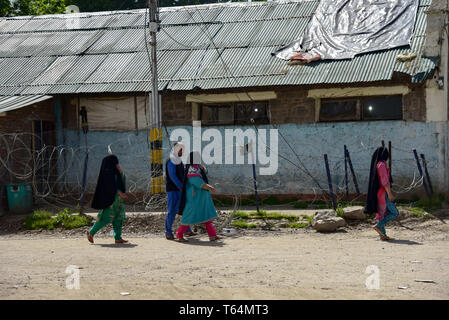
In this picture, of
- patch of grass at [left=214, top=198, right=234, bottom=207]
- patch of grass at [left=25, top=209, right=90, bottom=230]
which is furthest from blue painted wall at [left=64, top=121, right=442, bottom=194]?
patch of grass at [left=25, top=209, right=90, bottom=230]

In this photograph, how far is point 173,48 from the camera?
653 inches

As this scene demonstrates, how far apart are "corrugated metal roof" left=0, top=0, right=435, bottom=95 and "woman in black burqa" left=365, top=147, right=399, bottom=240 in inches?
153

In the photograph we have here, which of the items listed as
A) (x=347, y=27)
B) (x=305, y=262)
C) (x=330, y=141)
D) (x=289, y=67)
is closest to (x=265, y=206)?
(x=330, y=141)

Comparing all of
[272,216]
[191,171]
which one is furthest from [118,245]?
[272,216]

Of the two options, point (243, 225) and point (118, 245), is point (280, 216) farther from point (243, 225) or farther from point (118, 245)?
point (118, 245)

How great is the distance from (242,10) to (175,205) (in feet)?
31.2

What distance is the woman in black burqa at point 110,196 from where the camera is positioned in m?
9.88

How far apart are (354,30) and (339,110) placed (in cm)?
242

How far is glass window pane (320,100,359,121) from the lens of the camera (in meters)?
14.1

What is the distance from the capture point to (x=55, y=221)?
12031 mm

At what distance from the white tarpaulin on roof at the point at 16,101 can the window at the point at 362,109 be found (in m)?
7.01
